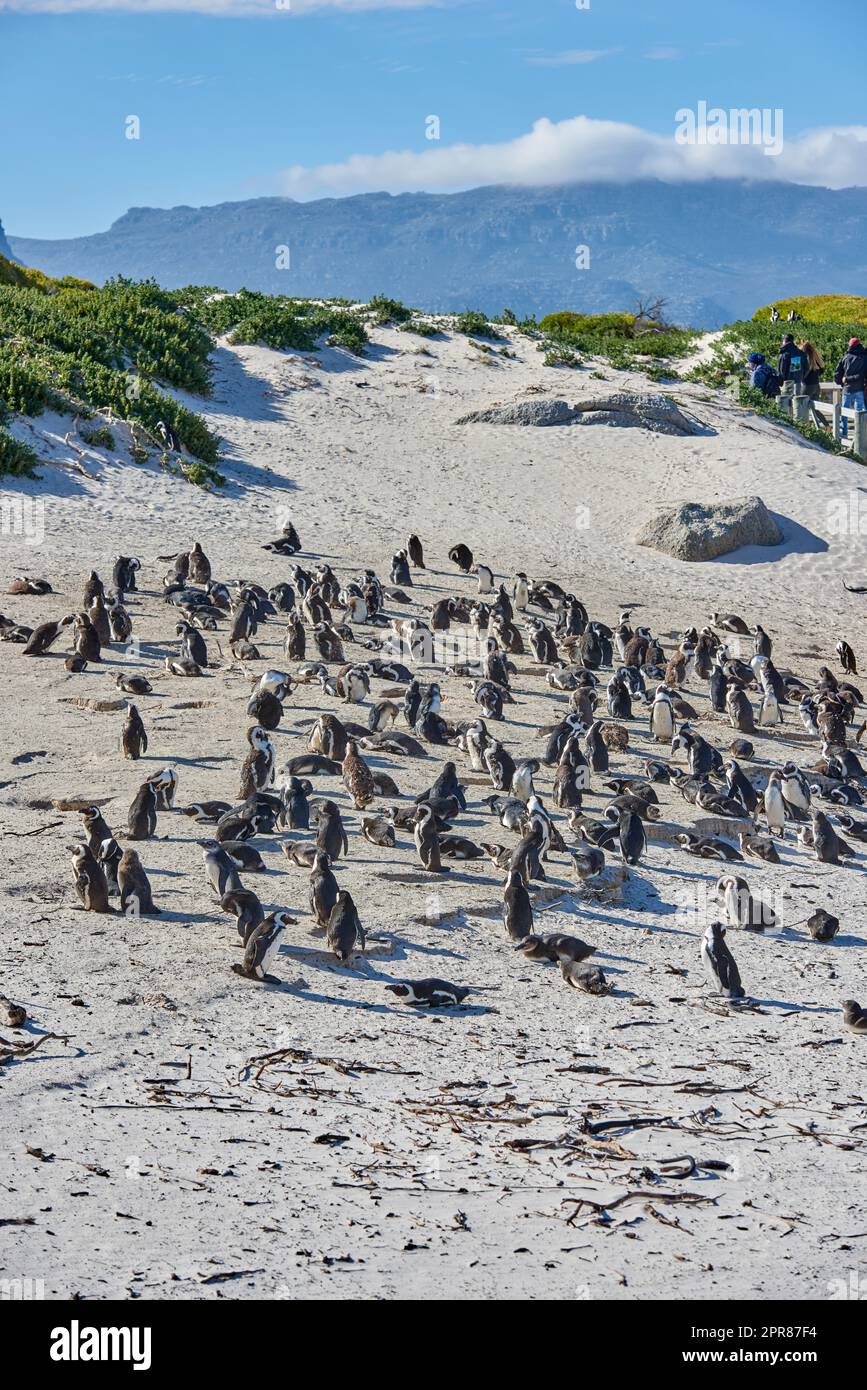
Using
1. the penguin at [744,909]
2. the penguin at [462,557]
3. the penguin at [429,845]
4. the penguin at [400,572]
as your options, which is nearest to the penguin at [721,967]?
the penguin at [744,909]

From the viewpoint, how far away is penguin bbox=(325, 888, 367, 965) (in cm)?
823

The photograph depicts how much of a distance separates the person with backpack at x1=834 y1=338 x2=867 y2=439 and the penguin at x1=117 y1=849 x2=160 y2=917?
79.6 ft

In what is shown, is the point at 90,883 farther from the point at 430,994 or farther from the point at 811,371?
the point at 811,371

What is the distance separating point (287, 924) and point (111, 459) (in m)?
15.4

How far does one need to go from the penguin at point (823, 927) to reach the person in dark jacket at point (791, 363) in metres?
23.3

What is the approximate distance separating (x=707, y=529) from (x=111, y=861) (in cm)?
1559

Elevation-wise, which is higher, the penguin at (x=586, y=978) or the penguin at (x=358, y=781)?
the penguin at (x=358, y=781)

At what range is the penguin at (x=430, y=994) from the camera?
7816 millimetres

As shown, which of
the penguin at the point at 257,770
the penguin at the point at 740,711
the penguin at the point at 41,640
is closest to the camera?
the penguin at the point at 257,770

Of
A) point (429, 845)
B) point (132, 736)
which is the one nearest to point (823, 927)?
point (429, 845)

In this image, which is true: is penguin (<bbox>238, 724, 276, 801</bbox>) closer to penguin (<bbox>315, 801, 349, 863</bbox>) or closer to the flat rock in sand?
penguin (<bbox>315, 801, 349, 863</bbox>)

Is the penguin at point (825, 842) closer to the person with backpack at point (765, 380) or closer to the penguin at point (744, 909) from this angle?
the penguin at point (744, 909)

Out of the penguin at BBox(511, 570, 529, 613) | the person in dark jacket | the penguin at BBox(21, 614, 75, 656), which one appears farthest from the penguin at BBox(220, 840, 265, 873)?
the person in dark jacket
